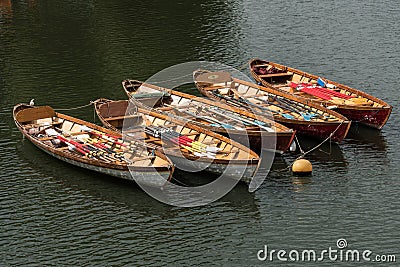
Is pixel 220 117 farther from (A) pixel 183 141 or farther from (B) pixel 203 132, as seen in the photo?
(A) pixel 183 141

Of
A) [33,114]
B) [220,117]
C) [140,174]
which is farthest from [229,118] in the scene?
[33,114]

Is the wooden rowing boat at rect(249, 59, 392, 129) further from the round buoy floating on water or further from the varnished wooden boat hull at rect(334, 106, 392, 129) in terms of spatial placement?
the round buoy floating on water

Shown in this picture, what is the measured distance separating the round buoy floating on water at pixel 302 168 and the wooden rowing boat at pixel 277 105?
4111mm

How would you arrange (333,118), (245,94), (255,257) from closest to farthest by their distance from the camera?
(255,257), (333,118), (245,94)

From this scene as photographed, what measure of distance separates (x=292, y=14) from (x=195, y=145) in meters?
37.1

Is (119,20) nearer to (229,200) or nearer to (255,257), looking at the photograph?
(229,200)

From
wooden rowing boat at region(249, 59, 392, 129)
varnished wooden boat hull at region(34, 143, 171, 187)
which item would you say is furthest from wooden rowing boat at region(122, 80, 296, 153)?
varnished wooden boat hull at region(34, 143, 171, 187)

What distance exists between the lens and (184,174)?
1649 inches

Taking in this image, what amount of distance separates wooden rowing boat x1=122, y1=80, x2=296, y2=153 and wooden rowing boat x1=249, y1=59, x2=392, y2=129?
17.7 ft

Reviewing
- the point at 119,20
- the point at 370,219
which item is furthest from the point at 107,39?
the point at 370,219

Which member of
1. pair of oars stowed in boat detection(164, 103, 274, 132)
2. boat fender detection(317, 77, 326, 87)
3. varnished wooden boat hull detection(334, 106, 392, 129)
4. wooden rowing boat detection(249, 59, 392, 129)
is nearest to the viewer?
pair of oars stowed in boat detection(164, 103, 274, 132)

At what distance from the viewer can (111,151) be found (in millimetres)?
42500

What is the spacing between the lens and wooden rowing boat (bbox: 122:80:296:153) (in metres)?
43.6

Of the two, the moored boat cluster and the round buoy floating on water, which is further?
the round buoy floating on water
